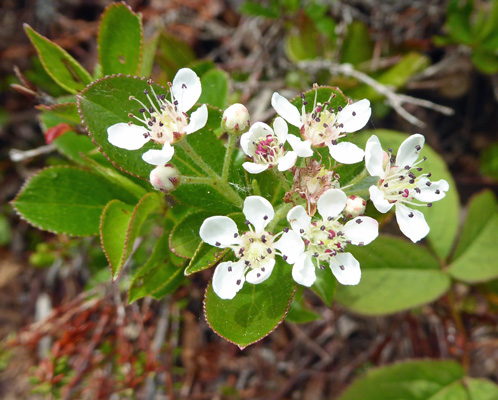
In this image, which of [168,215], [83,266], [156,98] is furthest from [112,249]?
[83,266]

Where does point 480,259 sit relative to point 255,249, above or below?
below

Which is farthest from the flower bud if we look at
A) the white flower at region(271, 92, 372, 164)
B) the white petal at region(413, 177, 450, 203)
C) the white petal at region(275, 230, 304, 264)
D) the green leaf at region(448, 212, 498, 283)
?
the green leaf at region(448, 212, 498, 283)

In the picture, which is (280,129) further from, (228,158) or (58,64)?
(58,64)

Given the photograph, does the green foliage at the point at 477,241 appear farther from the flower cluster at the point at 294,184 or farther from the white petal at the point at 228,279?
Result: the white petal at the point at 228,279

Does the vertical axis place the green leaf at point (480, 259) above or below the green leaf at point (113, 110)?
below

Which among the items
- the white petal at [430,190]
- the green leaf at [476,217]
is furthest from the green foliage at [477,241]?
the white petal at [430,190]

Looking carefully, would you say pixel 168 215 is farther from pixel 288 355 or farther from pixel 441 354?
pixel 441 354

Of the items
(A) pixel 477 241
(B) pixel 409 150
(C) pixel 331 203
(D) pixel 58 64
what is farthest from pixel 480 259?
(D) pixel 58 64
